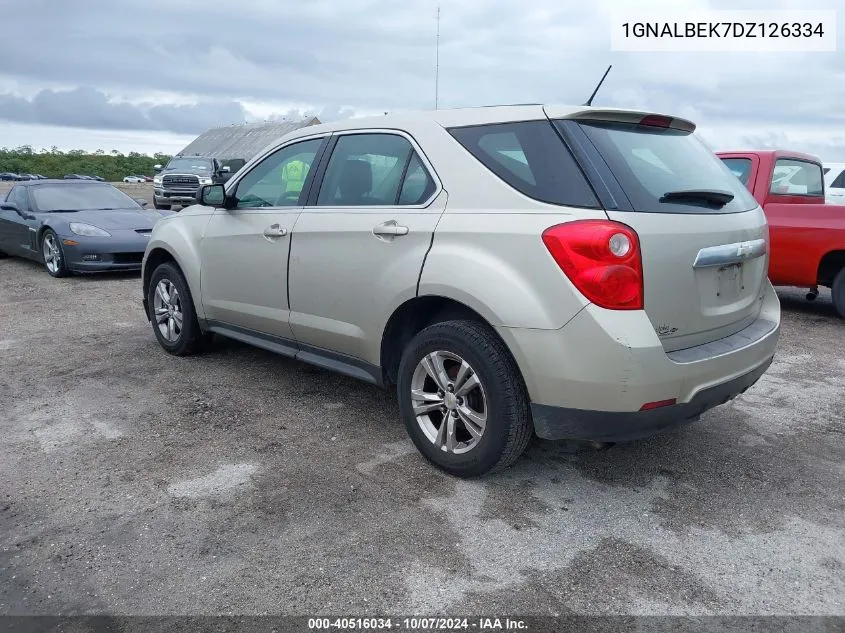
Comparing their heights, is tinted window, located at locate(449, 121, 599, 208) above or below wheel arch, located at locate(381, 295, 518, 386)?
above

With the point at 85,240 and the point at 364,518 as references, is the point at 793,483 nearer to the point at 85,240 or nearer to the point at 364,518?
the point at 364,518

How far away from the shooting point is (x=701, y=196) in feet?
10.7

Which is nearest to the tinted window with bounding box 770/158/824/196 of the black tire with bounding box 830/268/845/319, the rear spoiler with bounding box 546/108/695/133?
the black tire with bounding box 830/268/845/319

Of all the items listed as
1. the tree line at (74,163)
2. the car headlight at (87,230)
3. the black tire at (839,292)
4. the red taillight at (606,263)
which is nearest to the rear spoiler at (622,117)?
the red taillight at (606,263)

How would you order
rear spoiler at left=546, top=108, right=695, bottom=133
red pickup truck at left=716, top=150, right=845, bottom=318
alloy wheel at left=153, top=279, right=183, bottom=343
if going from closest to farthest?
rear spoiler at left=546, top=108, right=695, bottom=133
alloy wheel at left=153, top=279, right=183, bottom=343
red pickup truck at left=716, top=150, right=845, bottom=318

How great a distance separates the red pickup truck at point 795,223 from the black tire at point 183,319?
17.8 ft

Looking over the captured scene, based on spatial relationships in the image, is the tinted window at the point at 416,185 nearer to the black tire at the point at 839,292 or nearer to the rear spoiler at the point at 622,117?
the rear spoiler at the point at 622,117

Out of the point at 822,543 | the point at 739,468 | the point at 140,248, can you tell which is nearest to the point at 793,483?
the point at 739,468

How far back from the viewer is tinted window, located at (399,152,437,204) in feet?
11.6

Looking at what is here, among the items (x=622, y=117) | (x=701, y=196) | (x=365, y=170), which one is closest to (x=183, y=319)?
(x=365, y=170)

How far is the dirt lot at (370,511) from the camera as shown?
258 cm

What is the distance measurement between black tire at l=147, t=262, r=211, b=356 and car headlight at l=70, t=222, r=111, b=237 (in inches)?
168

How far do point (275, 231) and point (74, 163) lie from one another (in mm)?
83164

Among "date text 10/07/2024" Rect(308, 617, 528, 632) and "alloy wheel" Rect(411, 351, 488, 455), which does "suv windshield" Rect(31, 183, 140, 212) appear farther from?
"date text 10/07/2024" Rect(308, 617, 528, 632)
